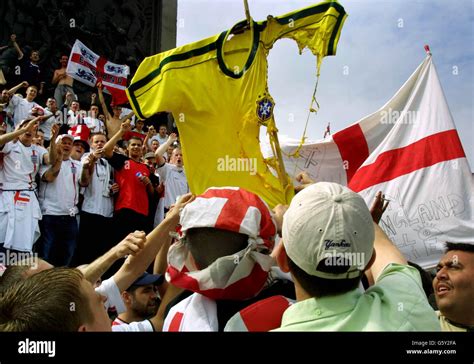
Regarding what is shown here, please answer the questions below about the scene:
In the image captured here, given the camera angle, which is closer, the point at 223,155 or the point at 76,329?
the point at 76,329

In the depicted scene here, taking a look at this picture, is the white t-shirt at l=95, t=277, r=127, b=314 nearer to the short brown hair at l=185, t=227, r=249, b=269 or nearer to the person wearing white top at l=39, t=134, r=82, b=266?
the short brown hair at l=185, t=227, r=249, b=269

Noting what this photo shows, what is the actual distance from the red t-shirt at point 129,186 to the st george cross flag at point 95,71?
4824 millimetres

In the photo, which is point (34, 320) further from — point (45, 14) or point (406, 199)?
point (45, 14)

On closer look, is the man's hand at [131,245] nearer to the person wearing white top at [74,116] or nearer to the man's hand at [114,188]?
the man's hand at [114,188]

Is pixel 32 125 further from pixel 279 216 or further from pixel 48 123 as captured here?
pixel 48 123

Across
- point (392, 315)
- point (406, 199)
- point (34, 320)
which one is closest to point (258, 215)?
point (392, 315)

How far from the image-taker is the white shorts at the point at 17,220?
521 centimetres

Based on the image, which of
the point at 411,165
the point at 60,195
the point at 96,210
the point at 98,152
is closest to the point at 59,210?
the point at 60,195

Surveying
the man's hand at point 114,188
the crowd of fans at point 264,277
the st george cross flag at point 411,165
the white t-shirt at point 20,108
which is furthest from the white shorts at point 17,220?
the white t-shirt at point 20,108

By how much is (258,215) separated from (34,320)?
63cm

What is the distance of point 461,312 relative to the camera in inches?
90.5

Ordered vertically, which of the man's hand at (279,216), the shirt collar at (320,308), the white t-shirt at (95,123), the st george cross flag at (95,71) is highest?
the st george cross flag at (95,71)

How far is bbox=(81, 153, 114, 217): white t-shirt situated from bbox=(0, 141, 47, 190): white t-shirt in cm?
56

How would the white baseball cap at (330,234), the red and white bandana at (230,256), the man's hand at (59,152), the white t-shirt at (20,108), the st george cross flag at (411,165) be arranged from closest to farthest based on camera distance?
the white baseball cap at (330,234) < the red and white bandana at (230,256) < the st george cross flag at (411,165) < the man's hand at (59,152) < the white t-shirt at (20,108)
